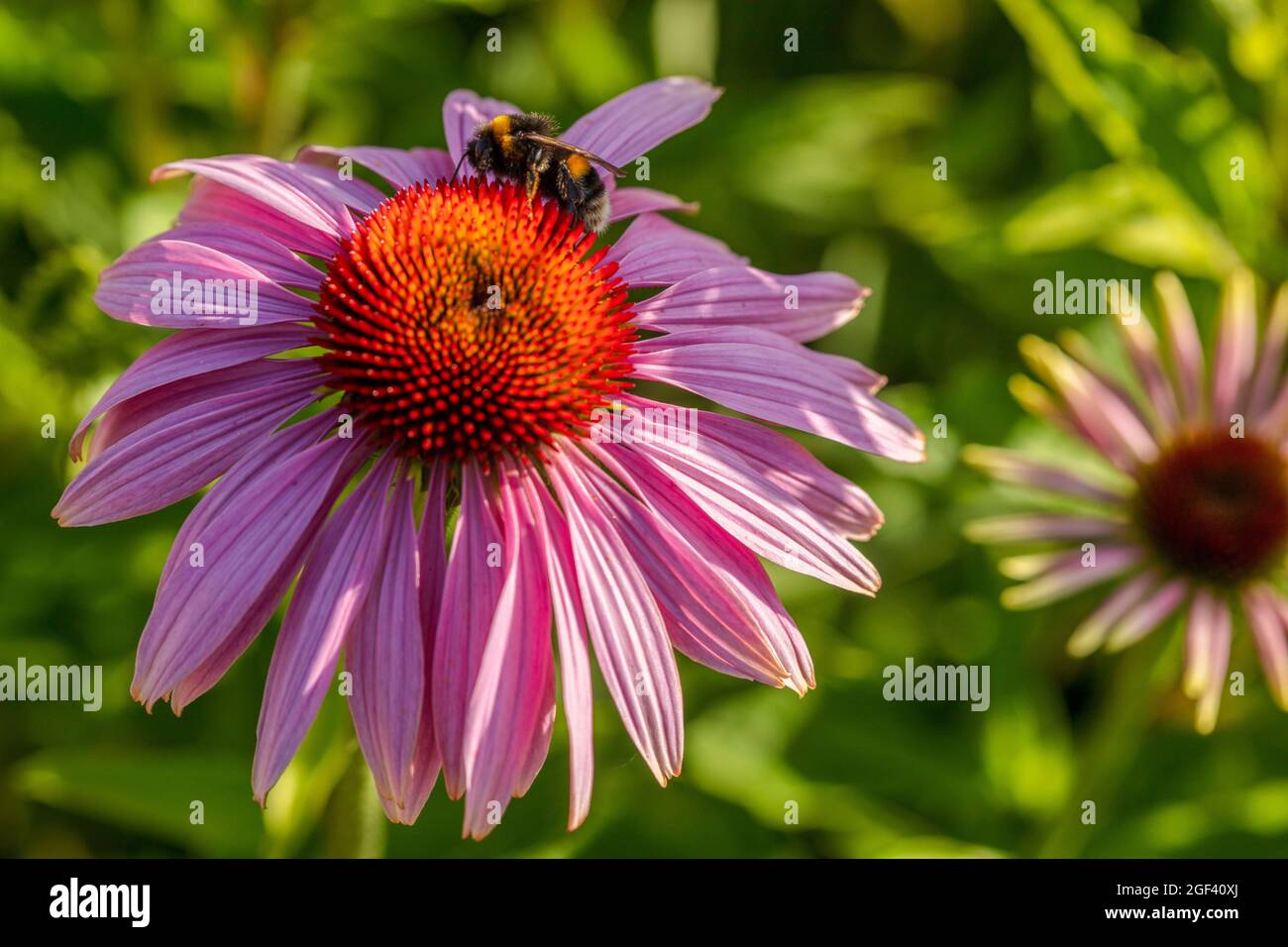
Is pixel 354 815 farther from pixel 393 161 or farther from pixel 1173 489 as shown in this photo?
pixel 1173 489

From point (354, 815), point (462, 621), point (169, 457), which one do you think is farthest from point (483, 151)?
point (354, 815)

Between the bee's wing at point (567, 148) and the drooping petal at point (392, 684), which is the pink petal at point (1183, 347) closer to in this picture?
the bee's wing at point (567, 148)

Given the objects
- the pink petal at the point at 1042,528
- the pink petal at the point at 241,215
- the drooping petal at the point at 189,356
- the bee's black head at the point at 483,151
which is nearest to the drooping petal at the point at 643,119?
the bee's black head at the point at 483,151

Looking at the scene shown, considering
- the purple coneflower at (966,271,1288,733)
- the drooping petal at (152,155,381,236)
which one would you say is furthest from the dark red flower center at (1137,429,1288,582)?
the drooping petal at (152,155,381,236)

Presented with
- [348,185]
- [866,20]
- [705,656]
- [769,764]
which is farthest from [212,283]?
[866,20]
